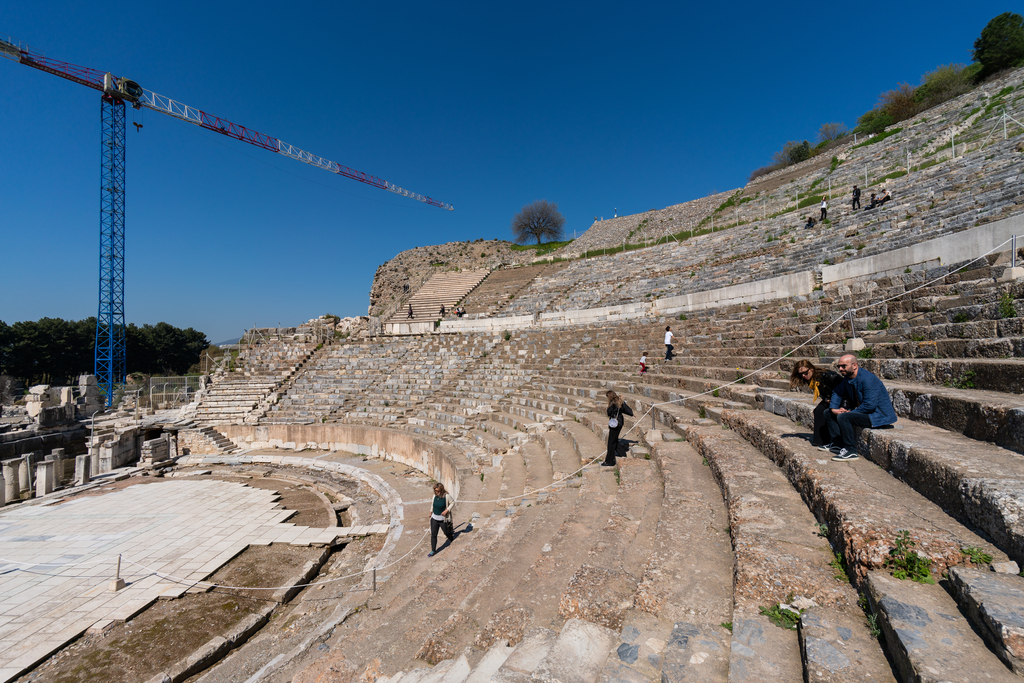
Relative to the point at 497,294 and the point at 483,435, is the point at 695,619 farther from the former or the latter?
the point at 497,294

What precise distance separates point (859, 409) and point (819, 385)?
1.95 ft

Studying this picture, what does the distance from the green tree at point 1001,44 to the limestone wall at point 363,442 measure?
1568 inches

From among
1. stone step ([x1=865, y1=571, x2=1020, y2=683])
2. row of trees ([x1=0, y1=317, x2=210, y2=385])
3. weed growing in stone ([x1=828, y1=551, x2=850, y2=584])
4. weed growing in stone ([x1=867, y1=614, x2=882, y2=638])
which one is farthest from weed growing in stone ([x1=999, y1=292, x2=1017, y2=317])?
row of trees ([x1=0, y1=317, x2=210, y2=385])

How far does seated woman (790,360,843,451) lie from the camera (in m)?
4.07

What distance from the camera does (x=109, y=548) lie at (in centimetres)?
836

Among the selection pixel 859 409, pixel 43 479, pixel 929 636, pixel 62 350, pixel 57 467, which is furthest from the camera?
pixel 62 350

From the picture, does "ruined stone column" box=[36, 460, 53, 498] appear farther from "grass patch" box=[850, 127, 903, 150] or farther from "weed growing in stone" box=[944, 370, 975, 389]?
"grass patch" box=[850, 127, 903, 150]

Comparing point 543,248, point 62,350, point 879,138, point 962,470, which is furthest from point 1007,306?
point 62,350

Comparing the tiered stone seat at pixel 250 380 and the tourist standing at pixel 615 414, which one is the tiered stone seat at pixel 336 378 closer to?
the tiered stone seat at pixel 250 380

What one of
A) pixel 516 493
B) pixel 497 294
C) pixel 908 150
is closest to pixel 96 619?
pixel 516 493

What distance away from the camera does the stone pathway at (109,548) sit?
6012 mm

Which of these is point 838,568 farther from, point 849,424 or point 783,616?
point 849,424

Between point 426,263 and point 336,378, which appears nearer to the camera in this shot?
point 336,378

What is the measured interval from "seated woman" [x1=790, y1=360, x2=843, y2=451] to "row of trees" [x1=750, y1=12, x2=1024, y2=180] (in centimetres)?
3682
